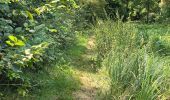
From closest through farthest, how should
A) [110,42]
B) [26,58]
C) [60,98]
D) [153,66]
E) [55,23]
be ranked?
[26,58] < [153,66] < [60,98] < [55,23] < [110,42]

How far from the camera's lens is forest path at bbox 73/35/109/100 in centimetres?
468

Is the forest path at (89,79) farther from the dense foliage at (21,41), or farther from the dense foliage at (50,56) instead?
the dense foliage at (21,41)

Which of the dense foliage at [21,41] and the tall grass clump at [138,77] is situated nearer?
the dense foliage at [21,41]

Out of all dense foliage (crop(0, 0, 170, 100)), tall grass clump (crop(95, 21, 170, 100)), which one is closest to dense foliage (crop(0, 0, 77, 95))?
dense foliage (crop(0, 0, 170, 100))

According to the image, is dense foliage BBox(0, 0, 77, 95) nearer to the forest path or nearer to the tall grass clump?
the forest path

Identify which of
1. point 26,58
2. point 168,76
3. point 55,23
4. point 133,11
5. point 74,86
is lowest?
point 133,11

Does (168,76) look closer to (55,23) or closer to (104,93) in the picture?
(104,93)

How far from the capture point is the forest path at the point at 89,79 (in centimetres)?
468

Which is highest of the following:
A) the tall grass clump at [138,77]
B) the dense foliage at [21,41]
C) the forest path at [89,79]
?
the dense foliage at [21,41]

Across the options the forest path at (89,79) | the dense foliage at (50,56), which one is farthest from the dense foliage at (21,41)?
the forest path at (89,79)

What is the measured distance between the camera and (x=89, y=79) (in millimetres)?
5715

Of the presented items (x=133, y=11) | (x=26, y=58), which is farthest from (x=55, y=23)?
(x=133, y=11)

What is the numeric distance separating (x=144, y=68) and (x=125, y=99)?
48 centimetres

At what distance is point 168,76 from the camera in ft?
13.9
